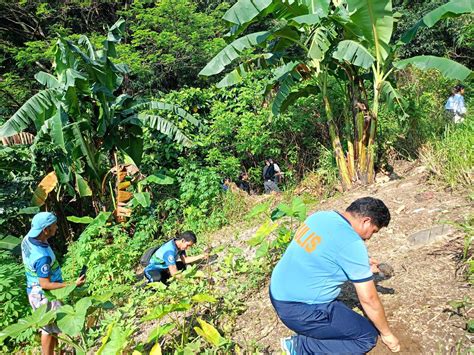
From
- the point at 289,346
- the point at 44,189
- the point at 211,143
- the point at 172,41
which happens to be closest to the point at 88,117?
the point at 44,189

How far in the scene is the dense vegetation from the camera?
516 centimetres

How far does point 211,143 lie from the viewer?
348 inches

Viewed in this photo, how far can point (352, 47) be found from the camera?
605 centimetres

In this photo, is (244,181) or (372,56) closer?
(372,56)

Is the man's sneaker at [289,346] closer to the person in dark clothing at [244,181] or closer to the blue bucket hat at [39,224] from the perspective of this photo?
the blue bucket hat at [39,224]

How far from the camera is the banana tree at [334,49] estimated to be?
5.68m

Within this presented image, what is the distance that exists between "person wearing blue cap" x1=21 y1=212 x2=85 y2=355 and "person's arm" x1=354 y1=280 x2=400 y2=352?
112 inches

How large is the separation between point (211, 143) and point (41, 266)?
5.54 metres

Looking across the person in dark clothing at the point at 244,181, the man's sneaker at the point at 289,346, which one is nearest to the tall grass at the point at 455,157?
the man's sneaker at the point at 289,346

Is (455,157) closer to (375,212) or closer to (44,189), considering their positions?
(375,212)

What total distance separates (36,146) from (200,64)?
649 centimetres

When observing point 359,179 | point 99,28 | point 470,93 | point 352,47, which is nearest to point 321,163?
point 359,179

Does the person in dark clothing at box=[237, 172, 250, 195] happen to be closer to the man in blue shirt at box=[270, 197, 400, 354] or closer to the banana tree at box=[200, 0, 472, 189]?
the banana tree at box=[200, 0, 472, 189]

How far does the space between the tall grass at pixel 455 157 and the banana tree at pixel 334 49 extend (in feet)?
3.04
